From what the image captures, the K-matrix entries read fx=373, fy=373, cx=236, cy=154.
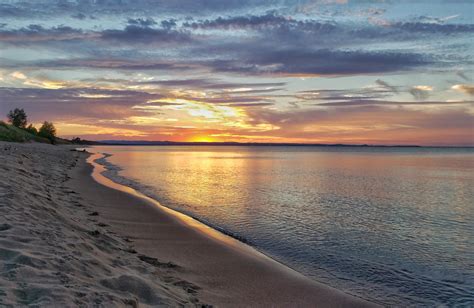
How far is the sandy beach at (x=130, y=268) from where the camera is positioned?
5449 mm

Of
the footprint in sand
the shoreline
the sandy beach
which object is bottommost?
the shoreline

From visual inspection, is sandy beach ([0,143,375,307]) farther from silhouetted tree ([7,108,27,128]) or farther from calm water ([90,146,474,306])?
silhouetted tree ([7,108,27,128])

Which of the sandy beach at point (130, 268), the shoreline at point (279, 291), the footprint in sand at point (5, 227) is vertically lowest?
the shoreline at point (279, 291)

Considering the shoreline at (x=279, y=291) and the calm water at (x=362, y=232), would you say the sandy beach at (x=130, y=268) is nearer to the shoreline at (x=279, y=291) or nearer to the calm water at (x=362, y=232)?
the shoreline at (x=279, y=291)

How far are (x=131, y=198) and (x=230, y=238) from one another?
30.6 feet

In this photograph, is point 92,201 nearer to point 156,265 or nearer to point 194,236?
point 194,236

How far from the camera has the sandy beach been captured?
17.9 feet

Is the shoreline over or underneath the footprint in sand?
underneath

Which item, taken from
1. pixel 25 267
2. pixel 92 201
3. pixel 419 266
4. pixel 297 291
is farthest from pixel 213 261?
pixel 92 201

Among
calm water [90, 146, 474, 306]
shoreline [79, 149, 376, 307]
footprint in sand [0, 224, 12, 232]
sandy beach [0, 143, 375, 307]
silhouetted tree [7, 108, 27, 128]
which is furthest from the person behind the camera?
silhouetted tree [7, 108, 27, 128]

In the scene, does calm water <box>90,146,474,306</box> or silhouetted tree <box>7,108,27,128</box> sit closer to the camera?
calm water <box>90,146,474,306</box>

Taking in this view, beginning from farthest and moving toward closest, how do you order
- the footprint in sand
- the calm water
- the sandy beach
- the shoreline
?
the calm water
the footprint in sand
the shoreline
the sandy beach

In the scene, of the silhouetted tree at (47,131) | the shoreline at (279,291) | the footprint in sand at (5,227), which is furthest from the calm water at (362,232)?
the silhouetted tree at (47,131)

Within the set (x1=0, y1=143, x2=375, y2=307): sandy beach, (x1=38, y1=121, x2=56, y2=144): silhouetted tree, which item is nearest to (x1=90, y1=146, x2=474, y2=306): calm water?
(x1=0, y1=143, x2=375, y2=307): sandy beach
